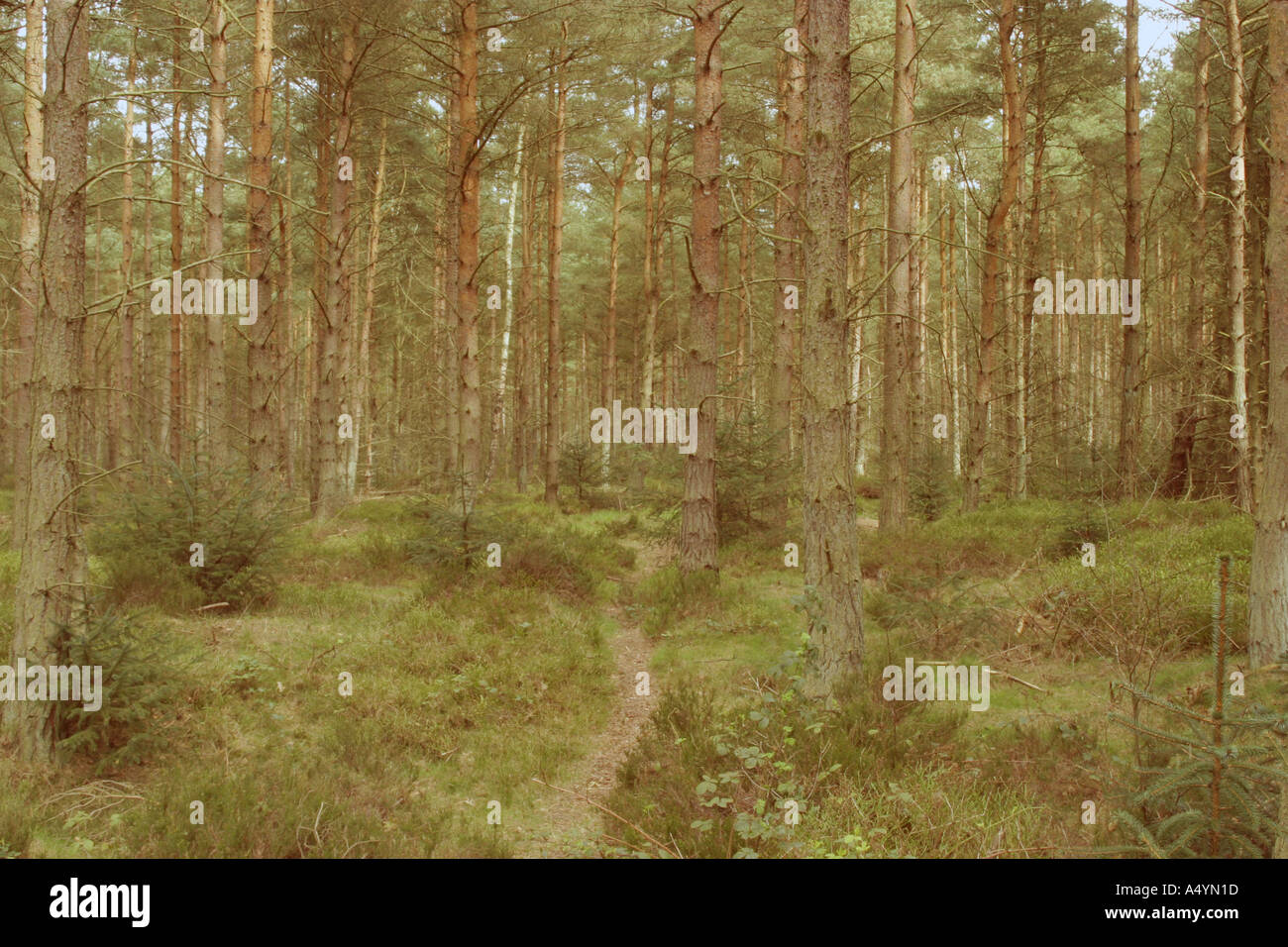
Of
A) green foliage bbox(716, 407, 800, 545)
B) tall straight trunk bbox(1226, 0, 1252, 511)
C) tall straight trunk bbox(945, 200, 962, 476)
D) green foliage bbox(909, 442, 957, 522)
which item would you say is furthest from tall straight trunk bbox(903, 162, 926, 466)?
tall straight trunk bbox(1226, 0, 1252, 511)

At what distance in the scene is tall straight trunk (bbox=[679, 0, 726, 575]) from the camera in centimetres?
1047

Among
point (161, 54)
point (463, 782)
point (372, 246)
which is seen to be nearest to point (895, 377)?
point (463, 782)

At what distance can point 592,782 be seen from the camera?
6.28m

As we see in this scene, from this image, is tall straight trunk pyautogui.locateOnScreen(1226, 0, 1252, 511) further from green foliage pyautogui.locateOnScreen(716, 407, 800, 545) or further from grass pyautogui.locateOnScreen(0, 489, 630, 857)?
grass pyautogui.locateOnScreen(0, 489, 630, 857)

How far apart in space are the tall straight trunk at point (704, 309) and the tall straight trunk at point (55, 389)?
21.8ft

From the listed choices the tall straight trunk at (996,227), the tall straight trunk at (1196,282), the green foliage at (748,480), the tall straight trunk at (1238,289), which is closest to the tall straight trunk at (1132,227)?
the tall straight trunk at (1196,282)

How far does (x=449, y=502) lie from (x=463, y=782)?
6.37 meters

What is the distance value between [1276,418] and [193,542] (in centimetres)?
1055

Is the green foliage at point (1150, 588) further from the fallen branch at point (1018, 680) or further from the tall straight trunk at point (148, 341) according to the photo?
the tall straight trunk at point (148, 341)

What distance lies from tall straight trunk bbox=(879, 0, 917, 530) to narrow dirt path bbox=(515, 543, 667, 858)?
5.57 metres

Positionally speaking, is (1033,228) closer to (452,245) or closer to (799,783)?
(452,245)

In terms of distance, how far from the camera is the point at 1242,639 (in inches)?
283

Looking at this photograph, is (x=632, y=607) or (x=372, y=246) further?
(x=372, y=246)
